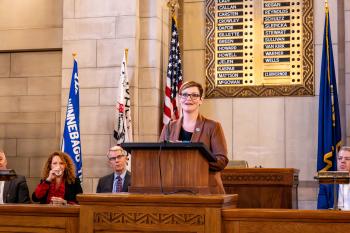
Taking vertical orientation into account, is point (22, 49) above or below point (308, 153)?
above

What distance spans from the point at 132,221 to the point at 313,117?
6166 mm

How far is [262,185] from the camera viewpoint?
25.0 feet

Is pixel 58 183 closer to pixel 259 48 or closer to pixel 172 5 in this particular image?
pixel 172 5

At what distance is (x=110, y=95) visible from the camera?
30.6 ft

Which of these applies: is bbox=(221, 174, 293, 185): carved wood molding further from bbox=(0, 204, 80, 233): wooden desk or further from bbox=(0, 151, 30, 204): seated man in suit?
bbox=(0, 204, 80, 233): wooden desk

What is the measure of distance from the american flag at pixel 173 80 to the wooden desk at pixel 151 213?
5206mm

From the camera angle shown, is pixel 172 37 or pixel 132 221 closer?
pixel 132 221

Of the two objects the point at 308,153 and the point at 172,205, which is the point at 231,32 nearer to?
the point at 308,153

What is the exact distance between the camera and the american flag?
30.8 ft

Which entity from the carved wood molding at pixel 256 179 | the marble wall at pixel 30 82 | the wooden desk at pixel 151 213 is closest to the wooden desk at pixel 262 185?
the carved wood molding at pixel 256 179

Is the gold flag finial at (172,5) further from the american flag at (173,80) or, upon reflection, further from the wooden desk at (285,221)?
the wooden desk at (285,221)

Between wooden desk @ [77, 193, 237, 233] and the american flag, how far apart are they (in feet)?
17.1

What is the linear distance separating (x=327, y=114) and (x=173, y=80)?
2.33 m

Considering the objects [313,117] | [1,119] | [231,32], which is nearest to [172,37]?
[231,32]
